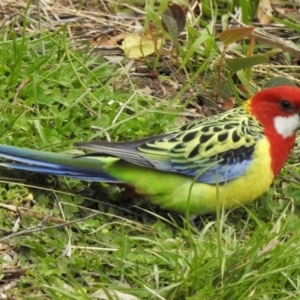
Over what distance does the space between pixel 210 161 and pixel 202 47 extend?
1.36 m

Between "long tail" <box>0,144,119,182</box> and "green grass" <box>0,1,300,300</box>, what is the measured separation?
95 millimetres

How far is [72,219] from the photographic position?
13.7ft

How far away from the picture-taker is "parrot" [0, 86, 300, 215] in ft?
13.9

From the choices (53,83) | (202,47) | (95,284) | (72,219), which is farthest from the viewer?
(202,47)

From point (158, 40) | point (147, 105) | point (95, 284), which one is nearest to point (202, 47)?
point (158, 40)

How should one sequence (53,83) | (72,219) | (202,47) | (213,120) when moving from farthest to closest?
(202,47) < (53,83) < (213,120) < (72,219)

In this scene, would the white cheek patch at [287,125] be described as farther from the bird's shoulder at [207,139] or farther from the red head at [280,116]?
the bird's shoulder at [207,139]

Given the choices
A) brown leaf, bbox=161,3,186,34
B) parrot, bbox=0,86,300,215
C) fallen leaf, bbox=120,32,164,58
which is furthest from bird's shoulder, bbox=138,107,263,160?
fallen leaf, bbox=120,32,164,58

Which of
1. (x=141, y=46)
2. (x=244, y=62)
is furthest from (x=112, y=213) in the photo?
(x=141, y=46)

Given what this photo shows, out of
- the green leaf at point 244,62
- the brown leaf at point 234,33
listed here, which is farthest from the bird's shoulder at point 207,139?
the brown leaf at point 234,33

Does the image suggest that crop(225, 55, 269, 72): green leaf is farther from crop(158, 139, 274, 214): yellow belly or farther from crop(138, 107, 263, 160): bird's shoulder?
crop(158, 139, 274, 214): yellow belly

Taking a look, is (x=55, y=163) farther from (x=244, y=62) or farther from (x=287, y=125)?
(x=244, y=62)

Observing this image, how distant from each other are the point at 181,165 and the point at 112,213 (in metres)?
0.39

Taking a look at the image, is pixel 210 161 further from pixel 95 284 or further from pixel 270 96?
pixel 95 284
